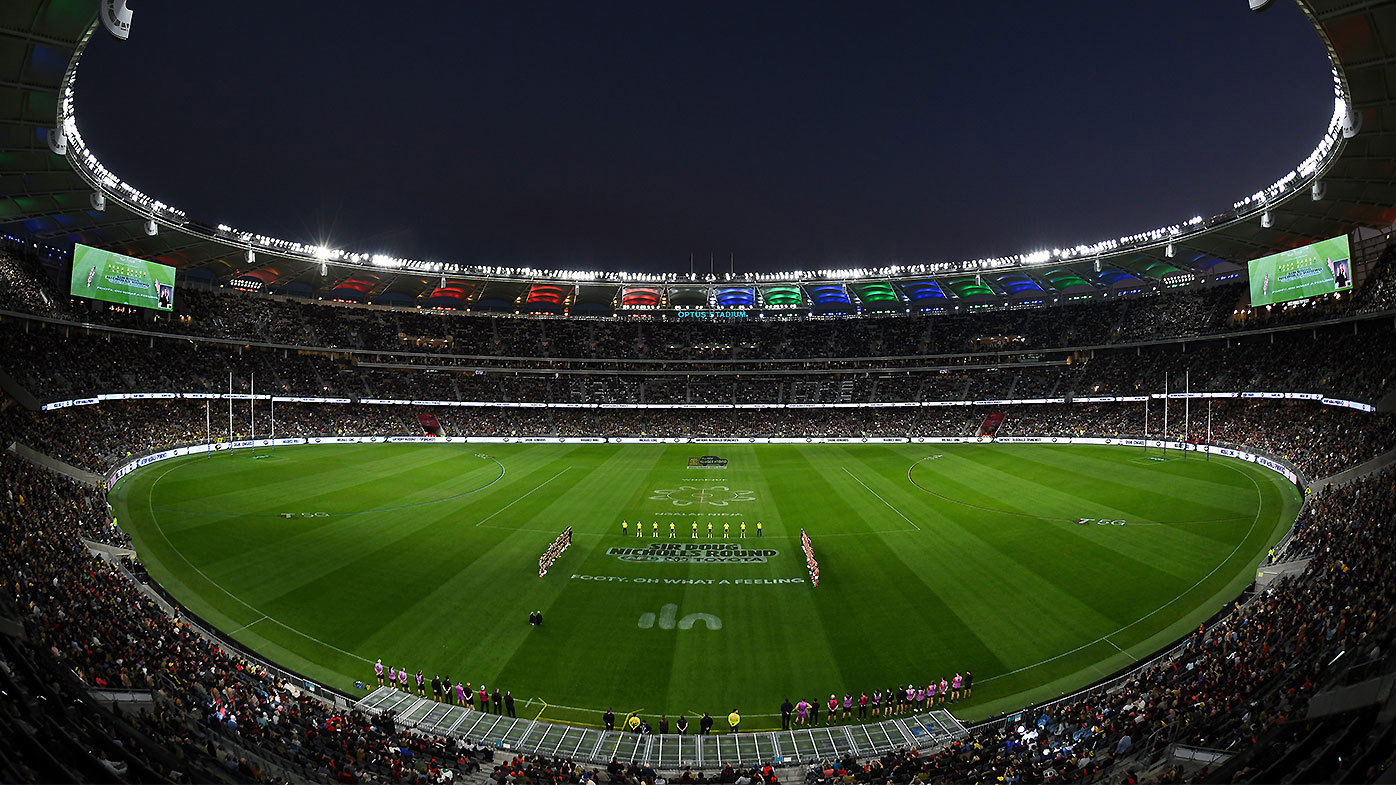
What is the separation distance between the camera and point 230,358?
2768 inches

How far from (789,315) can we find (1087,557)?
3130 inches

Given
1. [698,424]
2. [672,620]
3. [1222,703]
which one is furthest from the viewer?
[698,424]

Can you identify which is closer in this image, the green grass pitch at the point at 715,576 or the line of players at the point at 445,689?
the line of players at the point at 445,689

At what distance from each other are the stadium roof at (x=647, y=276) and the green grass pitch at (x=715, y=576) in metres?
19.0

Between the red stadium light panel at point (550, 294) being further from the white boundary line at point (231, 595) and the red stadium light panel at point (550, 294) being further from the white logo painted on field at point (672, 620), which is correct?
the white logo painted on field at point (672, 620)

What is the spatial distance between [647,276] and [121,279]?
175 ft

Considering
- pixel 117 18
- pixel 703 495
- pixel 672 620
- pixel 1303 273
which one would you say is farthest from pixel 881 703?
pixel 1303 273

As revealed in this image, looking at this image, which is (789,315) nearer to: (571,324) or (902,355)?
(902,355)

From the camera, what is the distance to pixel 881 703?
17.9 metres

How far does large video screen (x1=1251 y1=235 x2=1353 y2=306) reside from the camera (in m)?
46.3

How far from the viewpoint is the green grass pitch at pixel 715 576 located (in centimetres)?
1984

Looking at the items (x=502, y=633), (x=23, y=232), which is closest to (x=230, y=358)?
(x=23, y=232)

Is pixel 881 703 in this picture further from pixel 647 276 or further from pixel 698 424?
pixel 647 276

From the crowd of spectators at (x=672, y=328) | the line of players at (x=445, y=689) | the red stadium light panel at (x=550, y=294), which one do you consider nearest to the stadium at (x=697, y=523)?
the line of players at (x=445, y=689)
